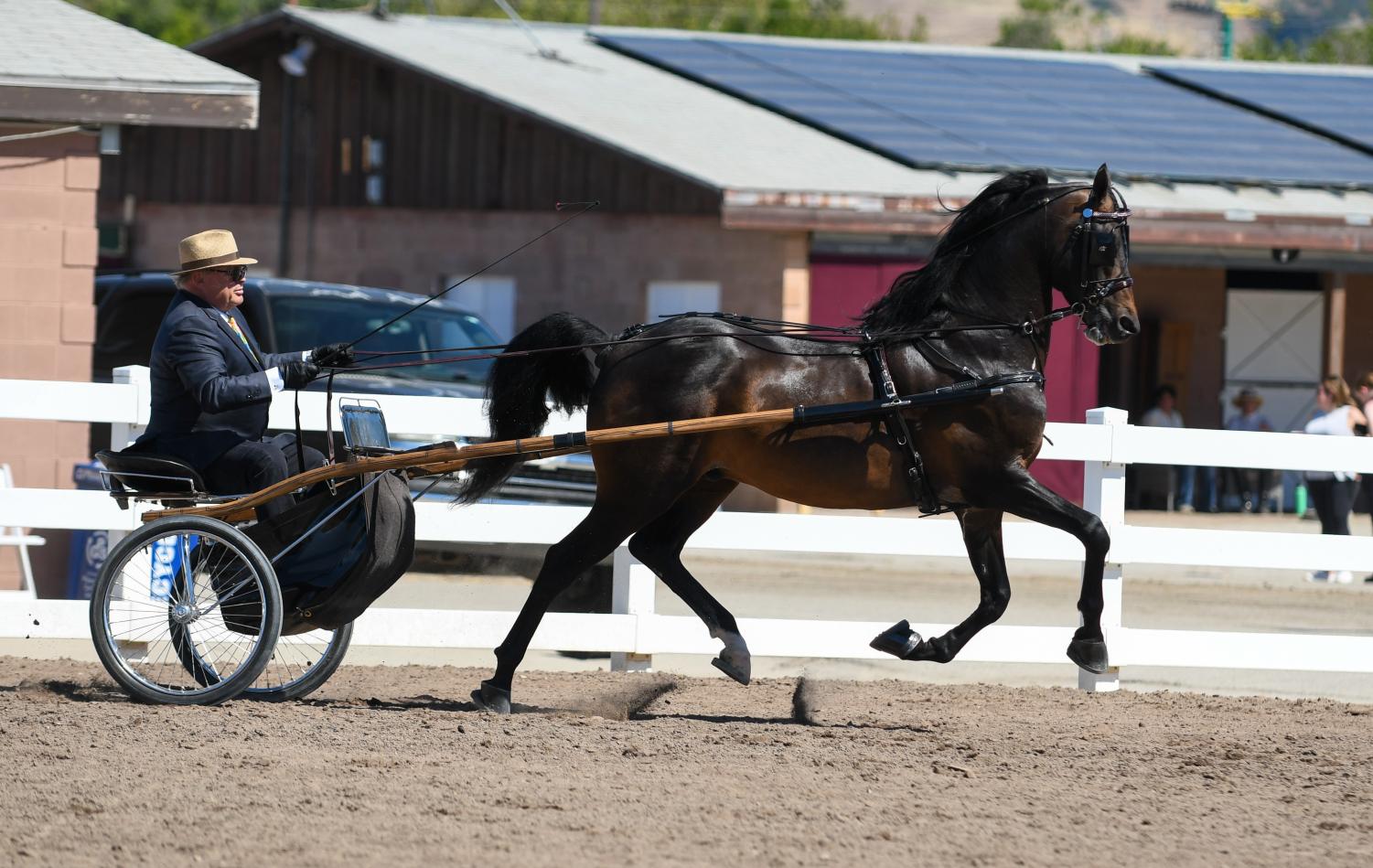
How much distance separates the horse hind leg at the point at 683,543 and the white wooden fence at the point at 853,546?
1.80 feet

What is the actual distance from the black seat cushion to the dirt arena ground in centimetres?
90

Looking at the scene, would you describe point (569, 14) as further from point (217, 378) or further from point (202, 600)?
point (217, 378)

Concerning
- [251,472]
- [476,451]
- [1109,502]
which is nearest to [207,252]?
[251,472]

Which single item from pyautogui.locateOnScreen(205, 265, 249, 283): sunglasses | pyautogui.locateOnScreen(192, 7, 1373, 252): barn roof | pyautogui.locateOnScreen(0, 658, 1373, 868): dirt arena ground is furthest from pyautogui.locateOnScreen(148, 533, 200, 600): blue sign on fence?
pyautogui.locateOnScreen(192, 7, 1373, 252): barn roof

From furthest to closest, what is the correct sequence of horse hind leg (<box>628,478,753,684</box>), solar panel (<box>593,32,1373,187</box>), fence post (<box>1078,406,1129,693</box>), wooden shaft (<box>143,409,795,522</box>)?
solar panel (<box>593,32,1373,187</box>), fence post (<box>1078,406,1129,693</box>), horse hind leg (<box>628,478,753,684</box>), wooden shaft (<box>143,409,795,522</box>)

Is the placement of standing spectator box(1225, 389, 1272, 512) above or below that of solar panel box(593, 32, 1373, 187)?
below

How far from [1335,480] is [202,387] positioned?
35.0ft

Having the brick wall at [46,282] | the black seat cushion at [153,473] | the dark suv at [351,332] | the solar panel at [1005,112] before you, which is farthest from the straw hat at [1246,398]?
the black seat cushion at [153,473]

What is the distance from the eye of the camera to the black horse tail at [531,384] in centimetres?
761

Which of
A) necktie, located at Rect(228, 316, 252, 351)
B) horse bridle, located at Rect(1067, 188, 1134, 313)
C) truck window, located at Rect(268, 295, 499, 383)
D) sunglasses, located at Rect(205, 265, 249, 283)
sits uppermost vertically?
horse bridle, located at Rect(1067, 188, 1134, 313)

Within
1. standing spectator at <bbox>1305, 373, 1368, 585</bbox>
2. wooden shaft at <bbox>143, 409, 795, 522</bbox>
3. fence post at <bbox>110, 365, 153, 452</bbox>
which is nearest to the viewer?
wooden shaft at <bbox>143, 409, 795, 522</bbox>

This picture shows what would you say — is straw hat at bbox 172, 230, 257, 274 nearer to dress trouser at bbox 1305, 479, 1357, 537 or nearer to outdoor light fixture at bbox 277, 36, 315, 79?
dress trouser at bbox 1305, 479, 1357, 537

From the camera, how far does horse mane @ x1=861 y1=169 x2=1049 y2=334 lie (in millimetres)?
7527

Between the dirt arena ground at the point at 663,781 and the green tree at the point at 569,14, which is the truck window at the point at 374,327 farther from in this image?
the green tree at the point at 569,14
